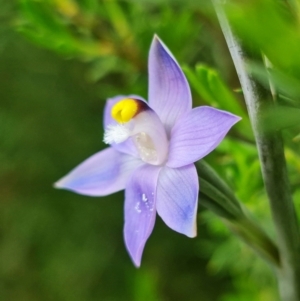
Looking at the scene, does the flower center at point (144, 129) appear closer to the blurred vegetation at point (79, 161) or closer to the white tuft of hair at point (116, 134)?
the white tuft of hair at point (116, 134)

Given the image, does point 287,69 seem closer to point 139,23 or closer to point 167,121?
point 167,121

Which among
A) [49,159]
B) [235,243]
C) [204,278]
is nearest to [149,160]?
[235,243]

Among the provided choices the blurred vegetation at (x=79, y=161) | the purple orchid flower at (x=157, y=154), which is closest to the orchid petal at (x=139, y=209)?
the purple orchid flower at (x=157, y=154)

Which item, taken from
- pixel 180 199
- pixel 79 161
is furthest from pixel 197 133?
pixel 79 161

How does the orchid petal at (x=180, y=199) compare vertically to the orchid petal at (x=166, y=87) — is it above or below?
below

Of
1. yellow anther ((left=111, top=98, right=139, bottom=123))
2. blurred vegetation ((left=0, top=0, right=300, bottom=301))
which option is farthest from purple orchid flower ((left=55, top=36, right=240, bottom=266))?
blurred vegetation ((left=0, top=0, right=300, bottom=301))

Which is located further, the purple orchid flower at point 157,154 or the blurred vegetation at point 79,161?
the blurred vegetation at point 79,161

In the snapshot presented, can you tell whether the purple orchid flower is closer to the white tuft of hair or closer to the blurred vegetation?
the white tuft of hair

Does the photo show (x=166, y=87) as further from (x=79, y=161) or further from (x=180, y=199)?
(x=79, y=161)
